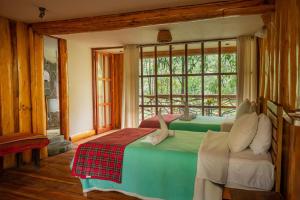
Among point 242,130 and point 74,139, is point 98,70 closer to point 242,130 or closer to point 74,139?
point 74,139

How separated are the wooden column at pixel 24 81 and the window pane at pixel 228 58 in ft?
13.8

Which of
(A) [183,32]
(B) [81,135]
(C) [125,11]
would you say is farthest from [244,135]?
(B) [81,135]

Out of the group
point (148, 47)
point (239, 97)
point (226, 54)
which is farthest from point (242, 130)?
point (148, 47)

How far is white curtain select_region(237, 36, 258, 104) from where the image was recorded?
16.7 ft

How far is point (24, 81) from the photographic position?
3.99 meters

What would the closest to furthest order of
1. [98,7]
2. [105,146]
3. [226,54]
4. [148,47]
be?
[105,146], [98,7], [226,54], [148,47]

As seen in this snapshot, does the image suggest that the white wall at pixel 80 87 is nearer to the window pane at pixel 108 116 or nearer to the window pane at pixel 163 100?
the window pane at pixel 108 116

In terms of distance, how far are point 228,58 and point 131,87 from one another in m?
2.54

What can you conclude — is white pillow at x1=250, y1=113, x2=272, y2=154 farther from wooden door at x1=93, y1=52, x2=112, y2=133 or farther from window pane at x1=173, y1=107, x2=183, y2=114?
wooden door at x1=93, y1=52, x2=112, y2=133

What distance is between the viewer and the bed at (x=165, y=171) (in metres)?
2.17

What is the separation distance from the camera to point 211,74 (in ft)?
18.6

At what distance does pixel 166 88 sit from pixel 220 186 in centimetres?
405

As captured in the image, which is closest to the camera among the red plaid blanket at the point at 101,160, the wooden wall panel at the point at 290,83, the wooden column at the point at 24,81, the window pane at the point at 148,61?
the wooden wall panel at the point at 290,83

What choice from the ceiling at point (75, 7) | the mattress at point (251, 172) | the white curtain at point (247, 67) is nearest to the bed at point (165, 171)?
the mattress at point (251, 172)
